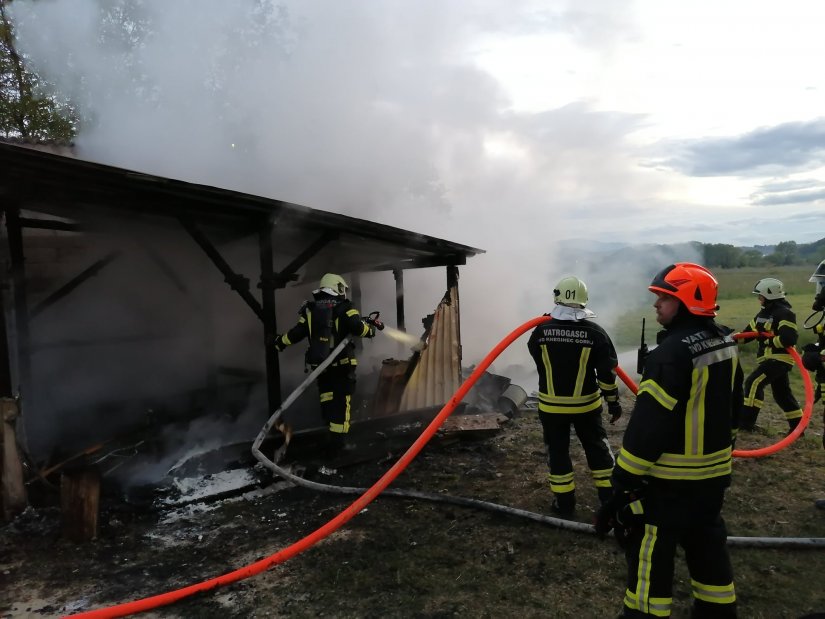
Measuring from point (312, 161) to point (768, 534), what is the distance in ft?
33.1

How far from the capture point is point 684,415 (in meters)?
2.57

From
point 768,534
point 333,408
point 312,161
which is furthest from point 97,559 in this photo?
point 312,161

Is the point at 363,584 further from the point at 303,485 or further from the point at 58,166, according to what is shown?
the point at 58,166

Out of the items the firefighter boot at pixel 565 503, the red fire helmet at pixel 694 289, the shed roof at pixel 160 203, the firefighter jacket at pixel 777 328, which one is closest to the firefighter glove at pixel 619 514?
the red fire helmet at pixel 694 289

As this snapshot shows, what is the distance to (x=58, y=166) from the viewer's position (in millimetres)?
4629

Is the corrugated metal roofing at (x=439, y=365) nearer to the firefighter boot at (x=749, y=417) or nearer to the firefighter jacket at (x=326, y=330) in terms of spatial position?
the firefighter jacket at (x=326, y=330)

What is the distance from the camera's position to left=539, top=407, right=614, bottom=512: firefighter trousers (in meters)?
4.61

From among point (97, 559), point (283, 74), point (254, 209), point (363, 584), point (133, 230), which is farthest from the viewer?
point (283, 74)

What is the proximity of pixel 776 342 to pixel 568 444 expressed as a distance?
3.59 metres

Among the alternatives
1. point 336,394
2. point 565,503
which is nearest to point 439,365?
point 336,394

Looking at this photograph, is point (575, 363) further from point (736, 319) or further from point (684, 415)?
point (736, 319)

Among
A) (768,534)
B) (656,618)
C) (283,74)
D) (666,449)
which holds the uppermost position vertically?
(283,74)

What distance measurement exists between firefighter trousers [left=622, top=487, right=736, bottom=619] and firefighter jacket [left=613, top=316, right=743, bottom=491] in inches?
3.6

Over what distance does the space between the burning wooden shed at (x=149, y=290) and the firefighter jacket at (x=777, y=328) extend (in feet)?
12.5
